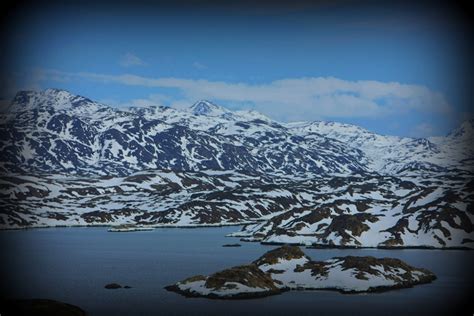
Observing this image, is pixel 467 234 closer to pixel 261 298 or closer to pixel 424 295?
pixel 424 295

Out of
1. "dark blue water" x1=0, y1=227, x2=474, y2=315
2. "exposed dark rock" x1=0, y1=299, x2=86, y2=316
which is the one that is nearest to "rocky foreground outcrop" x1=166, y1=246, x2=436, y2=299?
"dark blue water" x1=0, y1=227, x2=474, y2=315

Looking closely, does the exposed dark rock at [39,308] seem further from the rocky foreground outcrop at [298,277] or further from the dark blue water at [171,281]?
the rocky foreground outcrop at [298,277]

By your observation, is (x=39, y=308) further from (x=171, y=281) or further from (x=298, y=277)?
(x=298, y=277)

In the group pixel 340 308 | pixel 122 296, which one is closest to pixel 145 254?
pixel 122 296

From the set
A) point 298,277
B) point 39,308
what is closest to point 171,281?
point 298,277

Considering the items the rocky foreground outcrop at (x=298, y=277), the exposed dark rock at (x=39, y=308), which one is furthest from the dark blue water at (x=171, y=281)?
the exposed dark rock at (x=39, y=308)

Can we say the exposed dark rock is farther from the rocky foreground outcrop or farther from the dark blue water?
the rocky foreground outcrop
